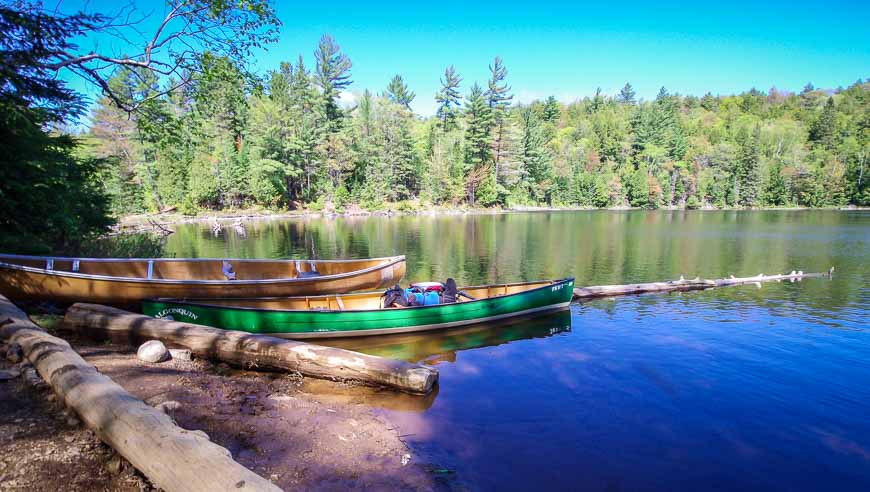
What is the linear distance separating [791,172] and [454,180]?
69.7 metres

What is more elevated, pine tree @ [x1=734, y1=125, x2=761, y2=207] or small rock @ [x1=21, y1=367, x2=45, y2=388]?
pine tree @ [x1=734, y1=125, x2=761, y2=207]

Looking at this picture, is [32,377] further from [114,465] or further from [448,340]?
[448,340]

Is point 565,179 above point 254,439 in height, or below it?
above

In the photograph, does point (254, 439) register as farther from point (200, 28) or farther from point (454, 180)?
point (454, 180)

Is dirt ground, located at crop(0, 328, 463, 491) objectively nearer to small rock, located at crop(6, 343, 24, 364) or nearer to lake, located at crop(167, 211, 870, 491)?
small rock, located at crop(6, 343, 24, 364)

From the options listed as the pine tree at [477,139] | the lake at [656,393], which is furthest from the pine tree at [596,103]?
the lake at [656,393]

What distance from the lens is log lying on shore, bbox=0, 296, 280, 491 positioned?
10.7ft

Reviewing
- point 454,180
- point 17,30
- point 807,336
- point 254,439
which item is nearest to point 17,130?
point 17,30

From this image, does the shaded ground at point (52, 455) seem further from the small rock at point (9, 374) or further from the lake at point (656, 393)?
the lake at point (656, 393)

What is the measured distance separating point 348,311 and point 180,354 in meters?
4.13

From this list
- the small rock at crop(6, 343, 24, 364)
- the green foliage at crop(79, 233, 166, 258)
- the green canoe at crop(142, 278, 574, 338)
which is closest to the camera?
the small rock at crop(6, 343, 24, 364)

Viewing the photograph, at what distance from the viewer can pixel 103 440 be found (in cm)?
397

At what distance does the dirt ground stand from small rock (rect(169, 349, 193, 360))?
164 mm

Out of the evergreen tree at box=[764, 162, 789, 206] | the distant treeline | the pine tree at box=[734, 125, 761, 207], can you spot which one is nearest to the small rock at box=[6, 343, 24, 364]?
the distant treeline
